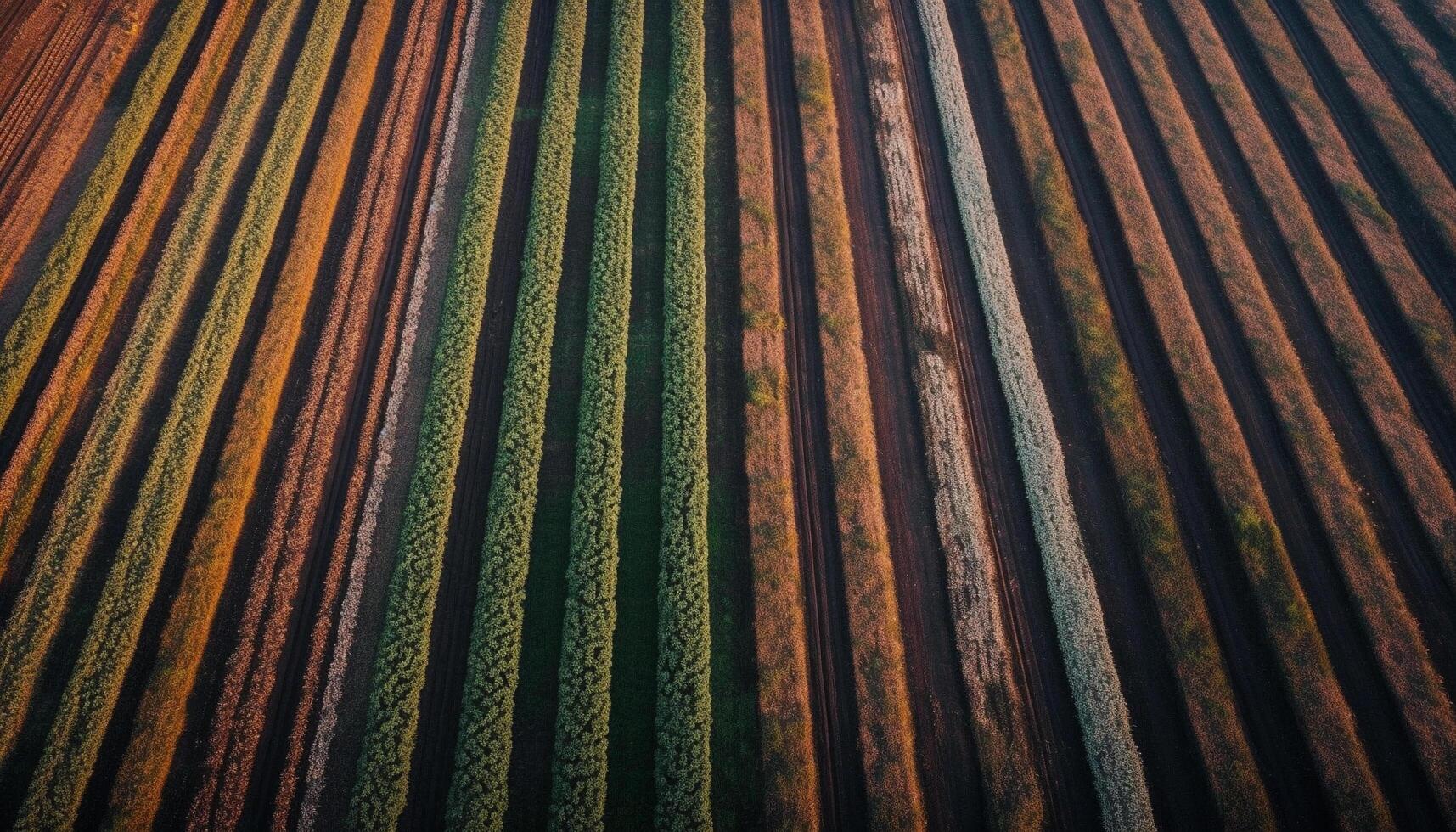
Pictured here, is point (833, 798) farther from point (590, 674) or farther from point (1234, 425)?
point (1234, 425)

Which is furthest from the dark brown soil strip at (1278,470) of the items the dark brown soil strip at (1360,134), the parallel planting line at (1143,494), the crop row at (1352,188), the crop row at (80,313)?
the crop row at (80,313)

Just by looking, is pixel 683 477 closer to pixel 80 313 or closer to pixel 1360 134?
pixel 80 313

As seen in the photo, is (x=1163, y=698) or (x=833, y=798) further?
(x=1163, y=698)

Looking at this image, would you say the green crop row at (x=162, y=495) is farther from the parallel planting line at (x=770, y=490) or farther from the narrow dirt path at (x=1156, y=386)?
the narrow dirt path at (x=1156, y=386)

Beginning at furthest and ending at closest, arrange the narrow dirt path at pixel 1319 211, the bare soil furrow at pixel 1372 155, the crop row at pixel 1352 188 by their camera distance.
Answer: the bare soil furrow at pixel 1372 155 → the crop row at pixel 1352 188 → the narrow dirt path at pixel 1319 211

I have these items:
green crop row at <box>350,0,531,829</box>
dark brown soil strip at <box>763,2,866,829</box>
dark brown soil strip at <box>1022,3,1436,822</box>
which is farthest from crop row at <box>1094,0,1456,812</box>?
green crop row at <box>350,0,531,829</box>

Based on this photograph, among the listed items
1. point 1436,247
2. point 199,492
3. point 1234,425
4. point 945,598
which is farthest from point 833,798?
point 1436,247
